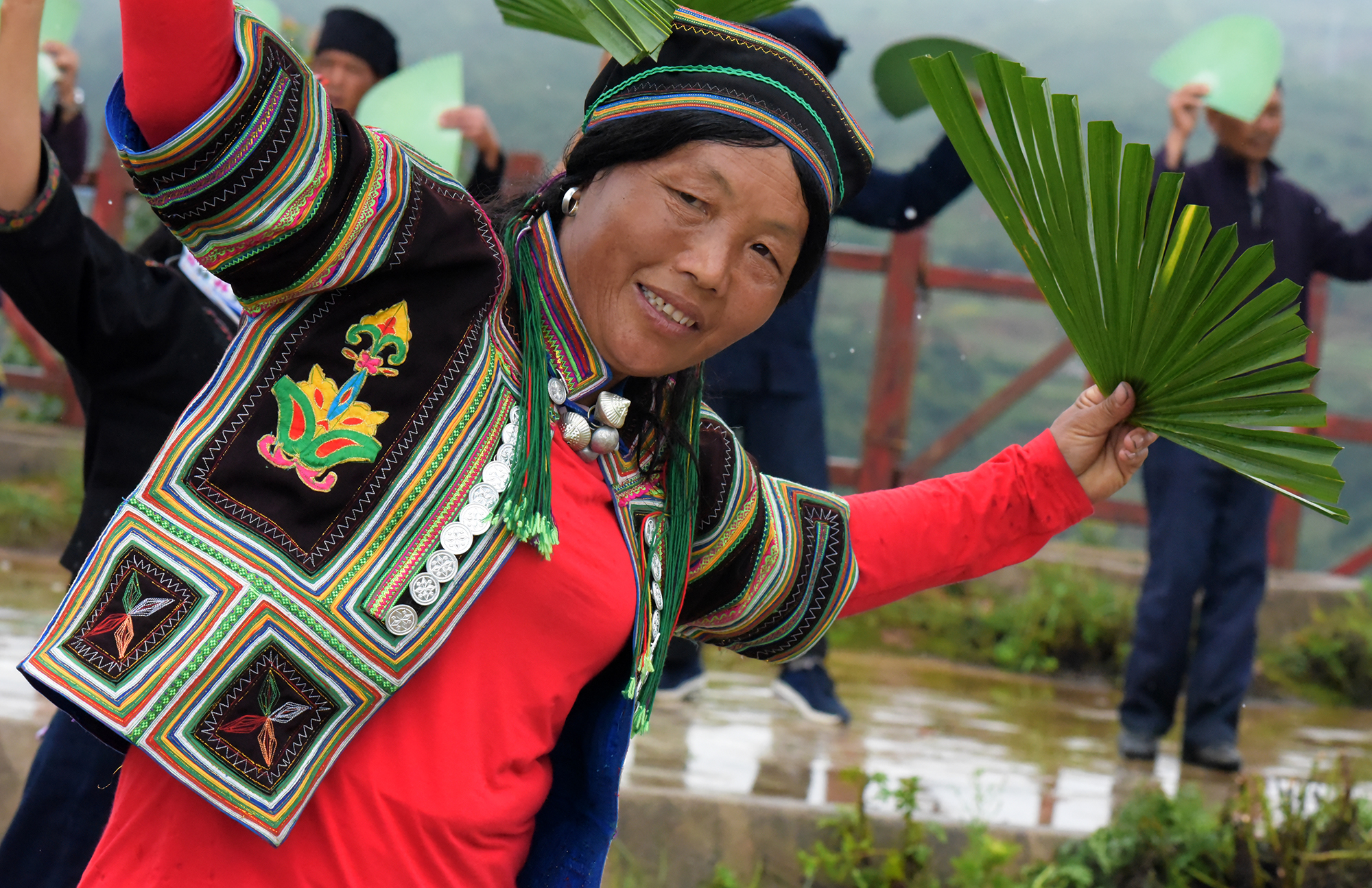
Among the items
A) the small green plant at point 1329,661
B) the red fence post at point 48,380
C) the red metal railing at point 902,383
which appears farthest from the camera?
the red fence post at point 48,380

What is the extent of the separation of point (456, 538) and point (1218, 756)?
3.84 metres

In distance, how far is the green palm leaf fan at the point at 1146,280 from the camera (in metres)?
1.48

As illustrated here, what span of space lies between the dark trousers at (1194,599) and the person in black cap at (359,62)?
101 inches

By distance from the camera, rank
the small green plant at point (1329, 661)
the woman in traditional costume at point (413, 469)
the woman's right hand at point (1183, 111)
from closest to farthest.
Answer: the woman in traditional costume at point (413, 469) < the woman's right hand at point (1183, 111) < the small green plant at point (1329, 661)

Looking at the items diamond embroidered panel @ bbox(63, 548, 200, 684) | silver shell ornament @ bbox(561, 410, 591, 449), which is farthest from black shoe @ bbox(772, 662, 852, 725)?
diamond embroidered panel @ bbox(63, 548, 200, 684)

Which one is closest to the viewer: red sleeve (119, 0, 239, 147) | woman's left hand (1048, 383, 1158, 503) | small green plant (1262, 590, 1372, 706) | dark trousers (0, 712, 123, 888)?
red sleeve (119, 0, 239, 147)

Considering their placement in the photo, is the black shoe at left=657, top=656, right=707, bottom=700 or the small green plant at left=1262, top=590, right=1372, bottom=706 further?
the small green plant at left=1262, top=590, right=1372, bottom=706

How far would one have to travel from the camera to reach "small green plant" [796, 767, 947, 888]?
3.10 metres

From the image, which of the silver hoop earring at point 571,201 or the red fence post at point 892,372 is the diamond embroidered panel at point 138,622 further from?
the red fence post at point 892,372

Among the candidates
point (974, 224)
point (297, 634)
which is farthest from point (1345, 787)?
point (974, 224)

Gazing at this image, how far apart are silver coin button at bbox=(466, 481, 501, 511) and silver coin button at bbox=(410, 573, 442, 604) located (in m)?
0.09

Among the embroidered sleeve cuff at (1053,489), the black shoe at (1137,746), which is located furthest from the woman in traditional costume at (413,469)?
the black shoe at (1137,746)

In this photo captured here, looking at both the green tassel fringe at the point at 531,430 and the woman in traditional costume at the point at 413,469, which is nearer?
the woman in traditional costume at the point at 413,469

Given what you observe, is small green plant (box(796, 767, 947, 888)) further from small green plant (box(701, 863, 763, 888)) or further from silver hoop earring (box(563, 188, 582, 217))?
silver hoop earring (box(563, 188, 582, 217))
